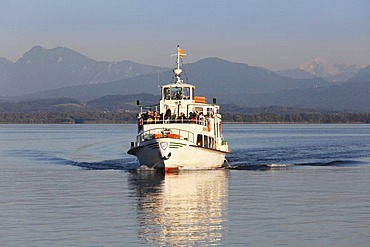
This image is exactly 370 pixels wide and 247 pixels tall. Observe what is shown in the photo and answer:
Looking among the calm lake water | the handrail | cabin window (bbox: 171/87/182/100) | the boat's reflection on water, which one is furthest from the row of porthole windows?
cabin window (bbox: 171/87/182/100)

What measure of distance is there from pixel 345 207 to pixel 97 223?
35.3 feet

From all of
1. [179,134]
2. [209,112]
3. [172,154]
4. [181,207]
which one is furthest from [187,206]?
[209,112]

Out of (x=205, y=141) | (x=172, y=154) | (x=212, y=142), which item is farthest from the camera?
(x=212, y=142)

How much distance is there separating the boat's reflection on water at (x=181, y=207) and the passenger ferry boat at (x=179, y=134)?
A: 1.02 metres

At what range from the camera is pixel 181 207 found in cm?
3894

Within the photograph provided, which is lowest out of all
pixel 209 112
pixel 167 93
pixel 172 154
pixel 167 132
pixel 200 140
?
pixel 172 154

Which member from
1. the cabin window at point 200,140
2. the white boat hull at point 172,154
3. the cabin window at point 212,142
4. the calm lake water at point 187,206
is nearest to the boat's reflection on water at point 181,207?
the calm lake water at point 187,206

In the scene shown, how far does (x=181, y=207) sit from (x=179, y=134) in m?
20.1

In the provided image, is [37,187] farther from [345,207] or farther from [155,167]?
[345,207]

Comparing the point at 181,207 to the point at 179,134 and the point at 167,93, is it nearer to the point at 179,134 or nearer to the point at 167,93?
the point at 179,134

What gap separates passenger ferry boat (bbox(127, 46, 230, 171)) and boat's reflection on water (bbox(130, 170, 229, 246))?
102cm

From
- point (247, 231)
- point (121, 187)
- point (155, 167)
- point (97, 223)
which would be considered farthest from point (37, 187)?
point (247, 231)

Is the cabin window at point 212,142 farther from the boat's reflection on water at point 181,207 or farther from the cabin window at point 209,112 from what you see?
the boat's reflection on water at point 181,207

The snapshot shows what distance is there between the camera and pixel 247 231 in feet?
104
